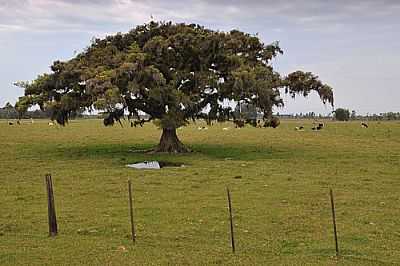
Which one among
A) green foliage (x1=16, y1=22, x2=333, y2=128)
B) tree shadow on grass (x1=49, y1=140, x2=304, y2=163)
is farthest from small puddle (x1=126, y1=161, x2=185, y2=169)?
green foliage (x1=16, y1=22, x2=333, y2=128)

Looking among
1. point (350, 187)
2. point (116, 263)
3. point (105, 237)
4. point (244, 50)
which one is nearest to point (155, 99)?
point (244, 50)

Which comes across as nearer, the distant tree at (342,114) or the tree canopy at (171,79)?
the tree canopy at (171,79)

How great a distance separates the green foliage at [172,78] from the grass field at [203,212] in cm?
458

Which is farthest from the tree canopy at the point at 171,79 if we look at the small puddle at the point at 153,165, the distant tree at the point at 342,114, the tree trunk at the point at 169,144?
the distant tree at the point at 342,114

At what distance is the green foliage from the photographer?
124ft

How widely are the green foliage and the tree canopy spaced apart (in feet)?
0.21

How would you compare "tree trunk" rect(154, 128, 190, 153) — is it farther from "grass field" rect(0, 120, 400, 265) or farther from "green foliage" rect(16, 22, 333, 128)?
"grass field" rect(0, 120, 400, 265)

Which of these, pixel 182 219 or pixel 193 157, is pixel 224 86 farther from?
pixel 182 219

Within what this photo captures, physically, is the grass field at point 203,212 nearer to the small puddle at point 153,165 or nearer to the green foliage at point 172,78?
the small puddle at point 153,165

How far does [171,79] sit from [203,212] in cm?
2219

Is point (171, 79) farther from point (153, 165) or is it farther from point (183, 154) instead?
point (153, 165)

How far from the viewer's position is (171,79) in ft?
132

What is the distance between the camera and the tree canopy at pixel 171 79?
3791cm

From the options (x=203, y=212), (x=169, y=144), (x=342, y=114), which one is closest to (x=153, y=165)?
(x=169, y=144)
